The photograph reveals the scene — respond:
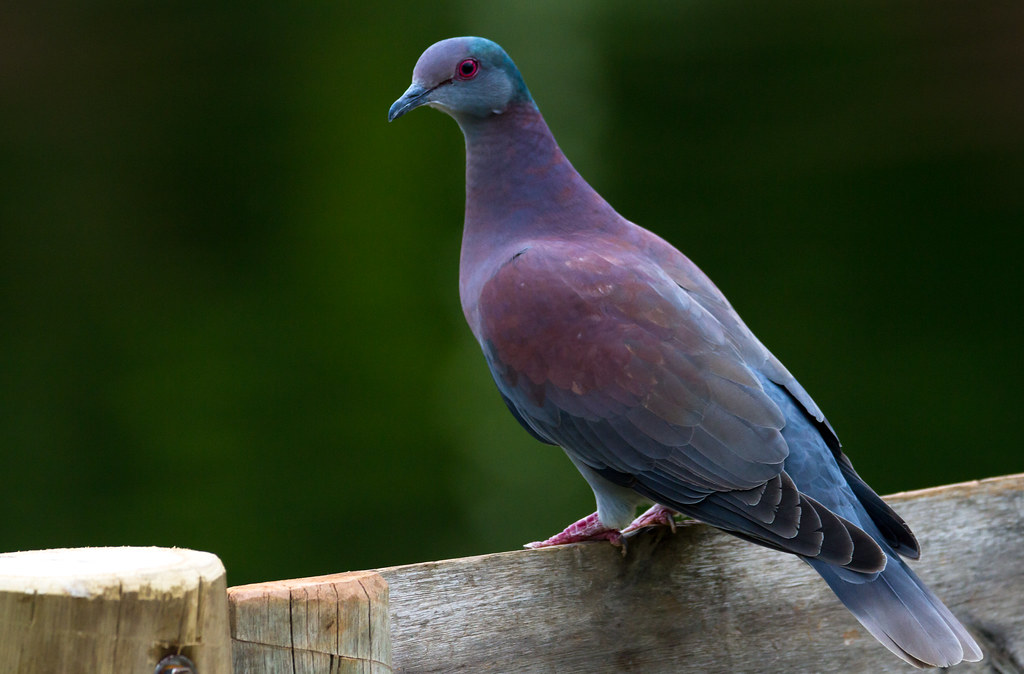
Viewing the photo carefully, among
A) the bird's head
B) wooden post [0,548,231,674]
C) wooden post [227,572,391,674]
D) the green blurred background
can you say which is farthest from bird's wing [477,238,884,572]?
the green blurred background

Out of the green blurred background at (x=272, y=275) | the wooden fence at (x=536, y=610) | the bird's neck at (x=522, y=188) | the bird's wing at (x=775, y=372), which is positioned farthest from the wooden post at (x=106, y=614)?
the green blurred background at (x=272, y=275)

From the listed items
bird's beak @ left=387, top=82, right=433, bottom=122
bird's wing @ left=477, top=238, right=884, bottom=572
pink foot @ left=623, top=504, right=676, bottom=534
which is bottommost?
pink foot @ left=623, top=504, right=676, bottom=534

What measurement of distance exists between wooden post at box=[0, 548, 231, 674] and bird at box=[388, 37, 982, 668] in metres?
0.71

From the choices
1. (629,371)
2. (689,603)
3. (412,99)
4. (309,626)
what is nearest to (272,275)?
(412,99)

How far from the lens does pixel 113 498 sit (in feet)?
10.4

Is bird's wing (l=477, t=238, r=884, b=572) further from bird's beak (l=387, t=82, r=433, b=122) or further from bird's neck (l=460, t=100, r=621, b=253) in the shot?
bird's beak (l=387, t=82, r=433, b=122)

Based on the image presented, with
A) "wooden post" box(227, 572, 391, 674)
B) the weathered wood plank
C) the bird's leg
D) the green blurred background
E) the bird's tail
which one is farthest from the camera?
the green blurred background

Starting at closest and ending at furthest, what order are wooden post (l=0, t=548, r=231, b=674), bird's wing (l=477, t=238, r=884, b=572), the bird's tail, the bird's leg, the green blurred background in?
wooden post (l=0, t=548, r=231, b=674) < the bird's tail < the bird's leg < bird's wing (l=477, t=238, r=884, b=572) < the green blurred background

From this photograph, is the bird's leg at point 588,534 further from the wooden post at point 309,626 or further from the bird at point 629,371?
the wooden post at point 309,626

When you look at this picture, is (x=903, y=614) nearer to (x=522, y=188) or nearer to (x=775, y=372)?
(x=775, y=372)

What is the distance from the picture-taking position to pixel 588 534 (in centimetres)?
158

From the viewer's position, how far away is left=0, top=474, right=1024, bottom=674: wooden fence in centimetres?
84

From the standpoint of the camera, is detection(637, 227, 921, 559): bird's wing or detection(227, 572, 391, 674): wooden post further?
detection(637, 227, 921, 559): bird's wing

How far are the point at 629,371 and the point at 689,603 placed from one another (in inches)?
16.3
